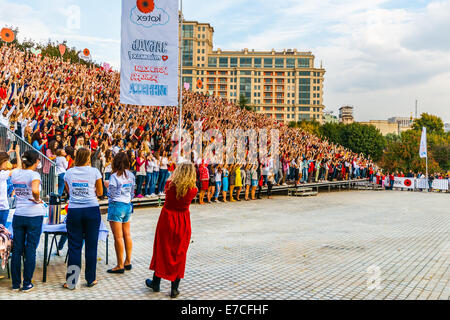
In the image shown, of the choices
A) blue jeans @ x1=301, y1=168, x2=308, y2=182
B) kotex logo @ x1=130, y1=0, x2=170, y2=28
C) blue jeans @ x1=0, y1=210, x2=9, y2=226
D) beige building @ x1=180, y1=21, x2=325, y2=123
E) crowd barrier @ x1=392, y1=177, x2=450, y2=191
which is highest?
beige building @ x1=180, y1=21, x2=325, y2=123

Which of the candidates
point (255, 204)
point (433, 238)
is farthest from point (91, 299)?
point (255, 204)

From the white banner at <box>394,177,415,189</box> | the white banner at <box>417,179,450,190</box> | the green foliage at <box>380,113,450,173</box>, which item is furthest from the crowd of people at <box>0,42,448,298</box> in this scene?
the green foliage at <box>380,113,450,173</box>

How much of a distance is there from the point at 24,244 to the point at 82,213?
91cm

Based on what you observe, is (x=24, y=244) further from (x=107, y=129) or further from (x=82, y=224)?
(x=107, y=129)

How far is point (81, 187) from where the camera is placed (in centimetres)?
543

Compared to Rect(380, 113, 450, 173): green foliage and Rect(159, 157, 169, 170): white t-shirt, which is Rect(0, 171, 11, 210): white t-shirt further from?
Rect(380, 113, 450, 173): green foliage

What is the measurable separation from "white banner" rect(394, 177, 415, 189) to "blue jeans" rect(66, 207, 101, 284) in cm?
3227

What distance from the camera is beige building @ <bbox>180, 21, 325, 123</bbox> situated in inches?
5787

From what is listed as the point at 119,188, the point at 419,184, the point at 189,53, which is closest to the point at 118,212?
the point at 119,188

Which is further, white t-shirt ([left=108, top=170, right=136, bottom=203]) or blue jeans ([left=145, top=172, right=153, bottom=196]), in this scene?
blue jeans ([left=145, top=172, right=153, bottom=196])

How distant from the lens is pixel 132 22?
893cm

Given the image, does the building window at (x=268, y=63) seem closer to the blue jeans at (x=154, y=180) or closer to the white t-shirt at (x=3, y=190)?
the blue jeans at (x=154, y=180)

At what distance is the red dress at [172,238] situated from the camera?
5234 mm

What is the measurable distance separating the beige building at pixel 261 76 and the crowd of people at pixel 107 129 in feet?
403
